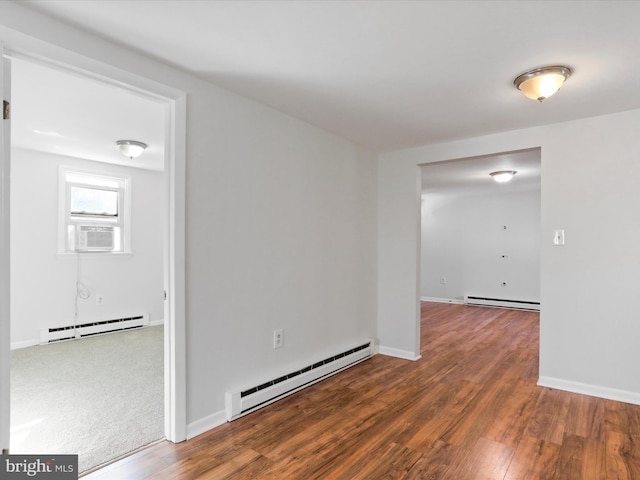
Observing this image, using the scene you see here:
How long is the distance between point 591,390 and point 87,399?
3972 millimetres

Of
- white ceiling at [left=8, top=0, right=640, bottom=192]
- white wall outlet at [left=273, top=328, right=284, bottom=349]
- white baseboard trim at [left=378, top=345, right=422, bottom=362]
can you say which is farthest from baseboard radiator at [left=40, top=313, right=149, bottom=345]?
white baseboard trim at [left=378, top=345, right=422, bottom=362]

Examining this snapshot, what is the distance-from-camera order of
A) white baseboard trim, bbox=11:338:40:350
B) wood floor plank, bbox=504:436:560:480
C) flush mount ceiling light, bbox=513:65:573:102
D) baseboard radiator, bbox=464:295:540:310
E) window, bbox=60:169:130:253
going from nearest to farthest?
wood floor plank, bbox=504:436:560:480, flush mount ceiling light, bbox=513:65:573:102, white baseboard trim, bbox=11:338:40:350, window, bbox=60:169:130:253, baseboard radiator, bbox=464:295:540:310

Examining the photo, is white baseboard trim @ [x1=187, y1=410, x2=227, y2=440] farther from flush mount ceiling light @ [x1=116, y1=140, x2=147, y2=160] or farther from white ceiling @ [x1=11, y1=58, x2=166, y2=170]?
flush mount ceiling light @ [x1=116, y1=140, x2=147, y2=160]

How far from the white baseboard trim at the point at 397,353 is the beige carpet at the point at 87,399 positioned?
2261 mm

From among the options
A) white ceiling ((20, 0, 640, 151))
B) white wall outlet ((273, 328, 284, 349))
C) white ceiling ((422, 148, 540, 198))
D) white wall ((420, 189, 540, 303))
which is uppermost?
white ceiling ((20, 0, 640, 151))

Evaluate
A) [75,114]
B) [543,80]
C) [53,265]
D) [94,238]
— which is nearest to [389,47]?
[543,80]

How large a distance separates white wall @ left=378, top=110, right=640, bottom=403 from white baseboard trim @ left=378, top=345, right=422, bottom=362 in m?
1.17

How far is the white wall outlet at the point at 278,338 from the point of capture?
2.84 meters

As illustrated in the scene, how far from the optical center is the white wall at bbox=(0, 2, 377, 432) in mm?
2268

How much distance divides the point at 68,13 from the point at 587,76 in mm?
2849

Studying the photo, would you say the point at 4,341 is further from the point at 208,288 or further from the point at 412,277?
the point at 412,277

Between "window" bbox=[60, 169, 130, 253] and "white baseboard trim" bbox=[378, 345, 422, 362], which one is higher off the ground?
"window" bbox=[60, 169, 130, 253]

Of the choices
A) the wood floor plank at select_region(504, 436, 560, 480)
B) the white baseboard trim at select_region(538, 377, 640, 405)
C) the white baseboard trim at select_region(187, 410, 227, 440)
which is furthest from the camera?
the white baseboard trim at select_region(538, 377, 640, 405)

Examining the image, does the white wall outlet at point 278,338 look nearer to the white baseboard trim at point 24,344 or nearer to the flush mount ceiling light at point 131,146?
the flush mount ceiling light at point 131,146
